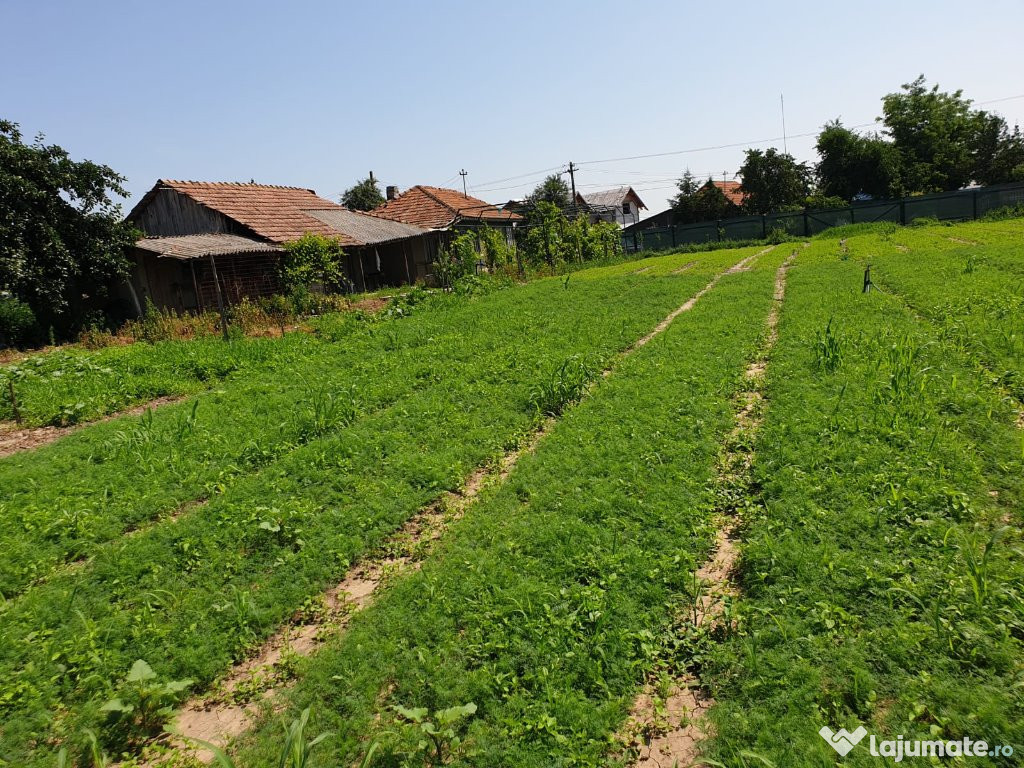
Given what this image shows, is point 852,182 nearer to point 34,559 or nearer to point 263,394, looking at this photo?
point 263,394

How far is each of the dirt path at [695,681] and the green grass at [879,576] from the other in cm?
14

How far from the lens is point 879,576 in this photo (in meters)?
3.70

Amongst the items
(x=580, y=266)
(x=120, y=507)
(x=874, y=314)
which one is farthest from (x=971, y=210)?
(x=120, y=507)

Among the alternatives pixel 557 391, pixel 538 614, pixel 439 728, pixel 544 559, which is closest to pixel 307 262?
pixel 557 391

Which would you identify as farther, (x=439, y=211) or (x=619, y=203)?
(x=619, y=203)

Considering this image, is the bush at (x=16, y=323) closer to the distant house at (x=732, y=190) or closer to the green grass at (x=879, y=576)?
the green grass at (x=879, y=576)

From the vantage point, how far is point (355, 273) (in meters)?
26.8

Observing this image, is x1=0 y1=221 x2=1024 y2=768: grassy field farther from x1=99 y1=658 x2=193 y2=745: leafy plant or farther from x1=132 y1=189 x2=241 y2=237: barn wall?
x1=132 y1=189 x2=241 y2=237: barn wall

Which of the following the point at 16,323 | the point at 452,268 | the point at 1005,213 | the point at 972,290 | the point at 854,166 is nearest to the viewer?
the point at 972,290

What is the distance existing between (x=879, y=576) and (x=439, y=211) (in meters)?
31.4

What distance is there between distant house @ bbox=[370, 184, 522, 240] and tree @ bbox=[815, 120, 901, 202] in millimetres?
26103

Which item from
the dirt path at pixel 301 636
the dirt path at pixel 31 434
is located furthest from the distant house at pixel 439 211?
the dirt path at pixel 301 636

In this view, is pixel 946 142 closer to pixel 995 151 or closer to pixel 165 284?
pixel 995 151

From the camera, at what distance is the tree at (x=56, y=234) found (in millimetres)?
15352
